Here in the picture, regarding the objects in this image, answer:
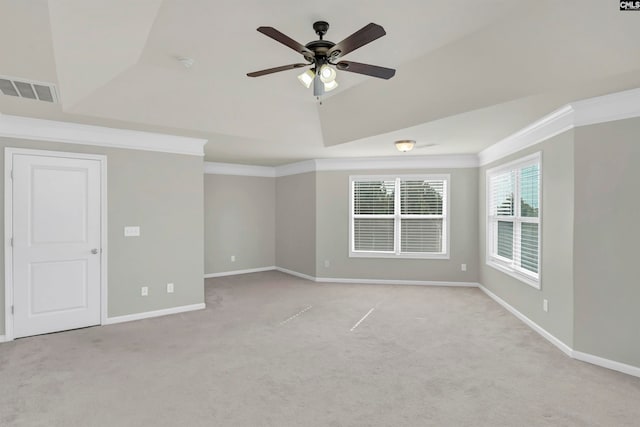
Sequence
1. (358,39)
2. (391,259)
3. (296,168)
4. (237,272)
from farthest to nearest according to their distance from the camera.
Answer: (237,272) → (296,168) → (391,259) → (358,39)

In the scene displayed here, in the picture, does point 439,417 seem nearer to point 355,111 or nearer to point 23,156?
point 355,111

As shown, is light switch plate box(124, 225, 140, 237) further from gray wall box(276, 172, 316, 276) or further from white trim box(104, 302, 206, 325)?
gray wall box(276, 172, 316, 276)

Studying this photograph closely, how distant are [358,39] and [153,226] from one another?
3.80m

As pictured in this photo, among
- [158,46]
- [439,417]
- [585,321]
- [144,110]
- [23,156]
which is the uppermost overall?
[158,46]

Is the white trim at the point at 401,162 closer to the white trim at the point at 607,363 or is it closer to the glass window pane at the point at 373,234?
the glass window pane at the point at 373,234

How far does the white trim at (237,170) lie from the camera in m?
7.45

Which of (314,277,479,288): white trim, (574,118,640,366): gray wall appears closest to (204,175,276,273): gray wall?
(314,277,479,288): white trim

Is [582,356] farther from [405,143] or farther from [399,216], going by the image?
[399,216]

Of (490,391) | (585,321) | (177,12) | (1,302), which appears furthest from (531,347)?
Answer: (1,302)

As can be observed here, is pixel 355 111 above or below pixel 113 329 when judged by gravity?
above

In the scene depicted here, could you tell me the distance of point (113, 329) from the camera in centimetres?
425

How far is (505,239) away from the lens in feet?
17.5

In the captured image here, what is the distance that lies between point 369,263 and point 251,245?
275 centimetres

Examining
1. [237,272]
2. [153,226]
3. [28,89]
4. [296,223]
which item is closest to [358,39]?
[28,89]
